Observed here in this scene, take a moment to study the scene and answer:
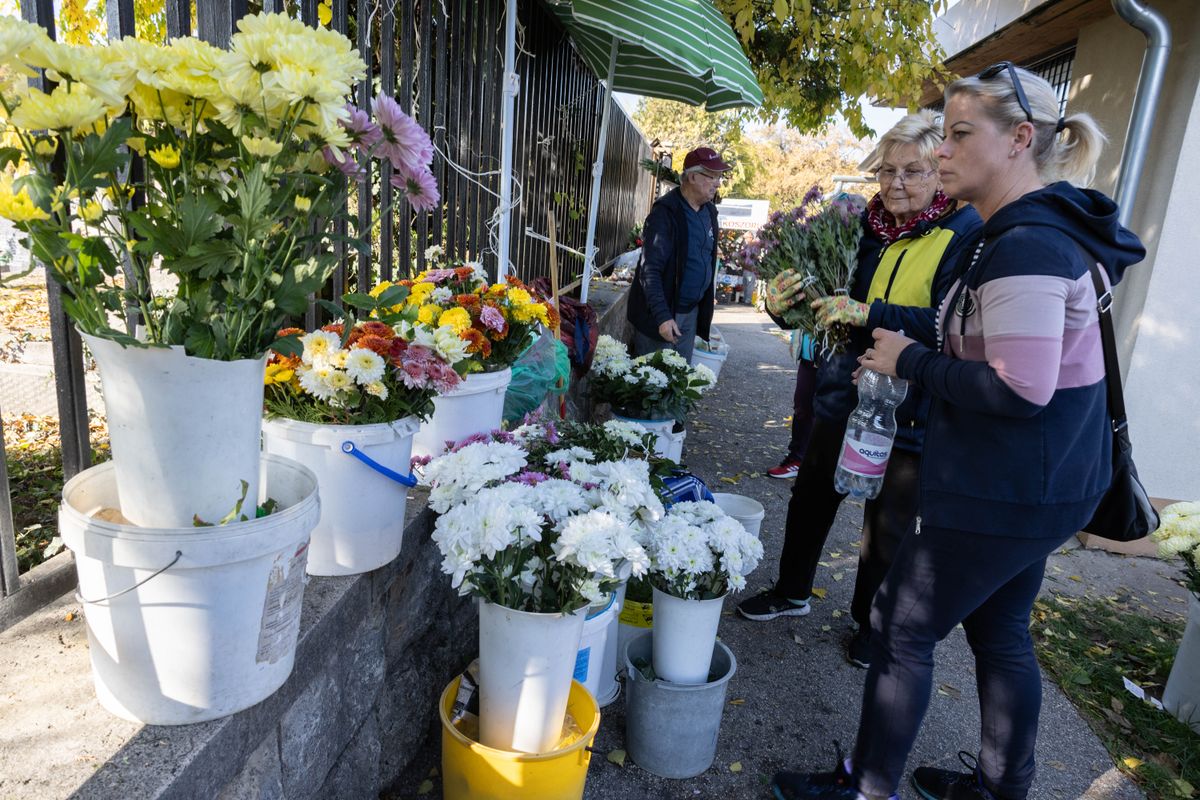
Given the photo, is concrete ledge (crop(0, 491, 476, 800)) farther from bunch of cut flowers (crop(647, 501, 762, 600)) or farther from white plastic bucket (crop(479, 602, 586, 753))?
bunch of cut flowers (crop(647, 501, 762, 600))

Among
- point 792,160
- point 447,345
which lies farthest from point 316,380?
point 792,160

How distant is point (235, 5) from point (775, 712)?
2940mm

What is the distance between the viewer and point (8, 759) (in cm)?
126

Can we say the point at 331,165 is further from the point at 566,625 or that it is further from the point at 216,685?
the point at 566,625

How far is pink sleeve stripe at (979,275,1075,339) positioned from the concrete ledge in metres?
1.70

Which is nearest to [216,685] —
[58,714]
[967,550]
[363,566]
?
[58,714]

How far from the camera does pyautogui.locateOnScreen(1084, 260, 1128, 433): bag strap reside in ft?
5.86

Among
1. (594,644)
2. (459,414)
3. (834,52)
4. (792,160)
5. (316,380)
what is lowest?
(594,644)

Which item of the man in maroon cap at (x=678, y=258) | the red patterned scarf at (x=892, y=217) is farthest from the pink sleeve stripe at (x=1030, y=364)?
the man in maroon cap at (x=678, y=258)

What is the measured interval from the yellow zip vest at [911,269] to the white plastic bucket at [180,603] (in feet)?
6.86

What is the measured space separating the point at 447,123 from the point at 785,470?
348 centimetres

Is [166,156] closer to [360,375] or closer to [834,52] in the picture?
[360,375]

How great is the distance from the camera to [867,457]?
2.70 meters

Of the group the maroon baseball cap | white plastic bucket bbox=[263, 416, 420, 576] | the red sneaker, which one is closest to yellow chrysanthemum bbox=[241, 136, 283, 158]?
white plastic bucket bbox=[263, 416, 420, 576]
